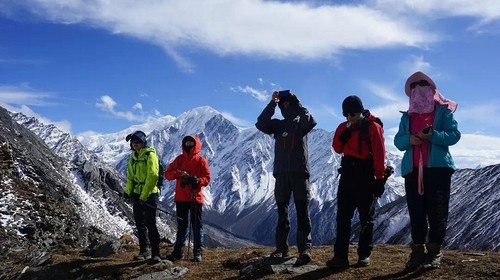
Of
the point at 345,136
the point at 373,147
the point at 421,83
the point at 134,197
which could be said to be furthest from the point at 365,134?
the point at 134,197

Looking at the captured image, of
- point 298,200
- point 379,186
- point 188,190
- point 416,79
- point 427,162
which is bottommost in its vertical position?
point 298,200

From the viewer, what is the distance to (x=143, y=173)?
13.4 metres

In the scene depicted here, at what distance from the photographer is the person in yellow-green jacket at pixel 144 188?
13.1 m

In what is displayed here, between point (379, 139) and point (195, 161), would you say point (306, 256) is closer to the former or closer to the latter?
point (379, 139)

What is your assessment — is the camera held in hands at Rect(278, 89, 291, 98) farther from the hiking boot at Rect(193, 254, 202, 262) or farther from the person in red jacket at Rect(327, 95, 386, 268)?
the hiking boot at Rect(193, 254, 202, 262)

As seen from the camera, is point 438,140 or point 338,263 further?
point 338,263

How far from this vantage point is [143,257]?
46.1 feet

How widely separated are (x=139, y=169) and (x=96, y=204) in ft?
432

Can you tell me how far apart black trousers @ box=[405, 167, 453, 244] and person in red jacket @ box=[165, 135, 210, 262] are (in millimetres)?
6222

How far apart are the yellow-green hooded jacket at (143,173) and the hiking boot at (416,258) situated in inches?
292

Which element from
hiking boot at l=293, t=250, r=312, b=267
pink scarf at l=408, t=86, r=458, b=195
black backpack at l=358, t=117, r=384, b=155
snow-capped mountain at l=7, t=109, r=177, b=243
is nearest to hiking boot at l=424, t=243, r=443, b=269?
pink scarf at l=408, t=86, r=458, b=195

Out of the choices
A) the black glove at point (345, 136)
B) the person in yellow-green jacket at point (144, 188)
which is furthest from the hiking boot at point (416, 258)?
the person in yellow-green jacket at point (144, 188)

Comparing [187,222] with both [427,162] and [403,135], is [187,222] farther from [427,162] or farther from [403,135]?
[427,162]

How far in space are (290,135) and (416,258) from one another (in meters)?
4.24
